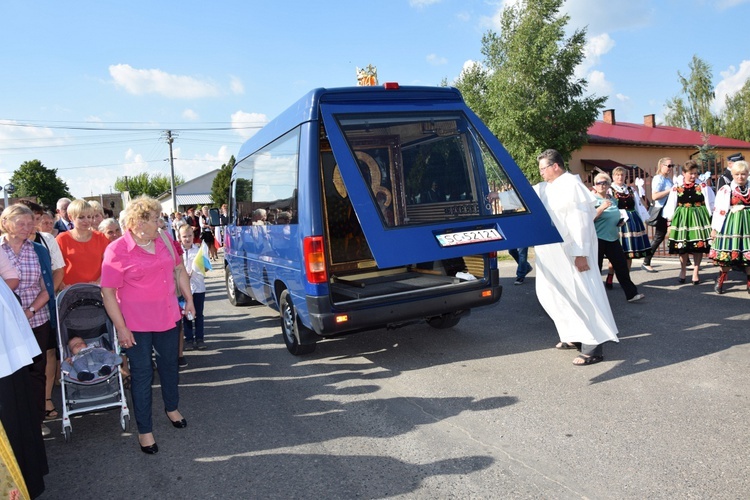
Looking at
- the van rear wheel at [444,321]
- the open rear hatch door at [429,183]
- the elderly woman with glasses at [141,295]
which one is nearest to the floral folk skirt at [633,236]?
the van rear wheel at [444,321]

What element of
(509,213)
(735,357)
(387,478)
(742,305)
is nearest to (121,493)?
(387,478)

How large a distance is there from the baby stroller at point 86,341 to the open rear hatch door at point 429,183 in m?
2.41

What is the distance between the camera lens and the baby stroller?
177 inches

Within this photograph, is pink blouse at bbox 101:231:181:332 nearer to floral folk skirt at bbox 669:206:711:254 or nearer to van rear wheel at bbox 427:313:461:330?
van rear wheel at bbox 427:313:461:330

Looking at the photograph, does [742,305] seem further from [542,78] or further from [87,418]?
[542,78]

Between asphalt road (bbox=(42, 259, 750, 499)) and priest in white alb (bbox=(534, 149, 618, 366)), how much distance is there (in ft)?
1.02

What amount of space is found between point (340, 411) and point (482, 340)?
2.44 metres

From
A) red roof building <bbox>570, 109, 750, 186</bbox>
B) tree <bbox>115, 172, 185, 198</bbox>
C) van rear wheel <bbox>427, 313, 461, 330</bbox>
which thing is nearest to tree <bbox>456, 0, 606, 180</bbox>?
red roof building <bbox>570, 109, 750, 186</bbox>

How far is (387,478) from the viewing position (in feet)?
11.4

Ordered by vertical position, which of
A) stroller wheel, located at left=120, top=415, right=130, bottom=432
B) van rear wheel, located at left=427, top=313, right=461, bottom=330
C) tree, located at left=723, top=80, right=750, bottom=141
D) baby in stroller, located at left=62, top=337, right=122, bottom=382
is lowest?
stroller wheel, located at left=120, top=415, right=130, bottom=432

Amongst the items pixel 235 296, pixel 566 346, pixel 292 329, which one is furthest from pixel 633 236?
pixel 235 296

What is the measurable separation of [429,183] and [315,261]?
1644mm

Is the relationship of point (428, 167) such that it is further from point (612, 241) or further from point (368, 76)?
point (612, 241)

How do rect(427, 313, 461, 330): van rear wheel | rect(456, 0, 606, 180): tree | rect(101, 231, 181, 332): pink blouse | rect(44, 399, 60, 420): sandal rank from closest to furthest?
1. rect(101, 231, 181, 332): pink blouse
2. rect(44, 399, 60, 420): sandal
3. rect(427, 313, 461, 330): van rear wheel
4. rect(456, 0, 606, 180): tree
